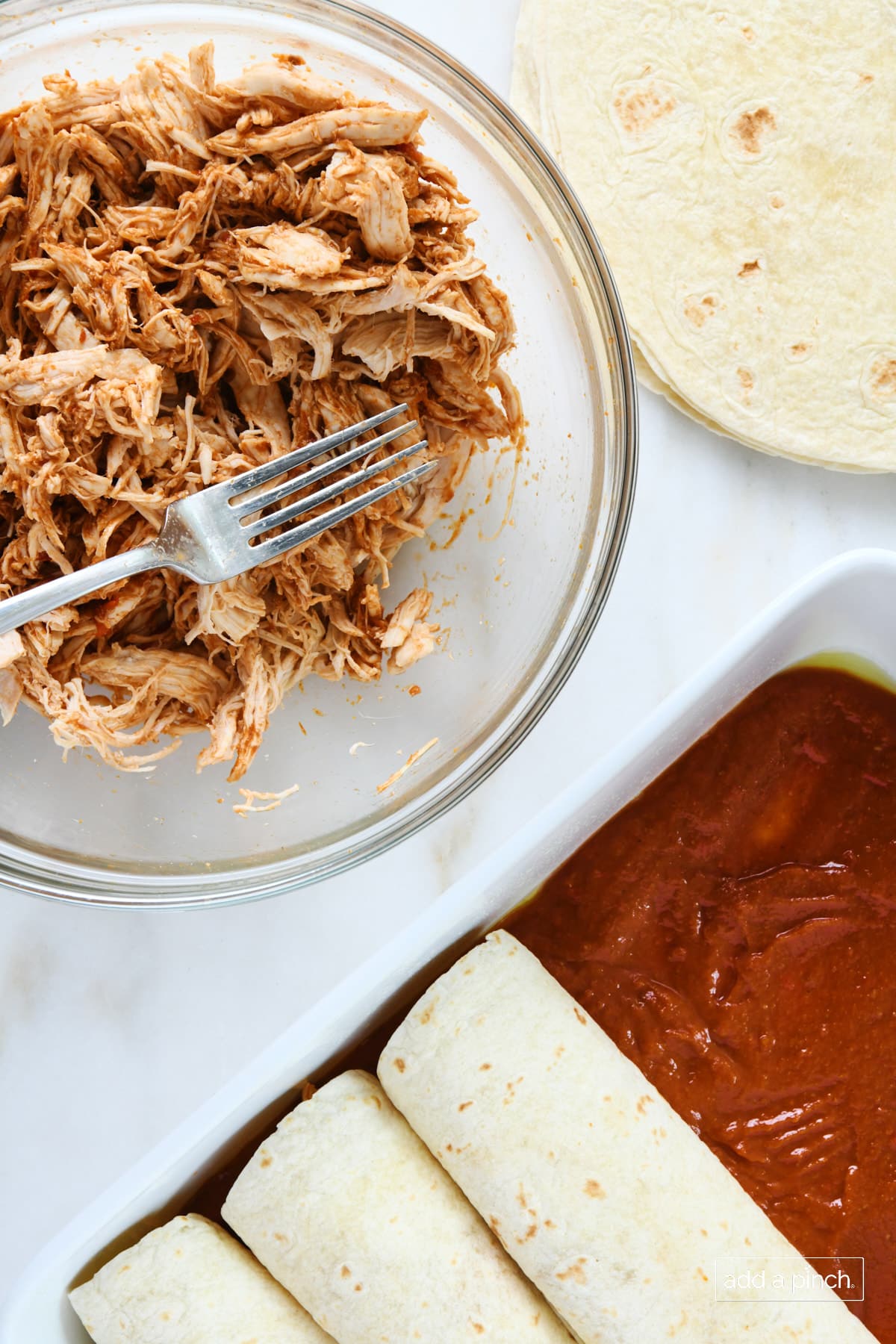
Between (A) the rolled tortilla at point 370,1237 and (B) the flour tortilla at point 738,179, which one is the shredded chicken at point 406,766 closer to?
(A) the rolled tortilla at point 370,1237

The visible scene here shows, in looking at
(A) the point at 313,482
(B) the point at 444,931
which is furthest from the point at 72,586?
(B) the point at 444,931

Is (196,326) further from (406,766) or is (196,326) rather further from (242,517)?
(406,766)

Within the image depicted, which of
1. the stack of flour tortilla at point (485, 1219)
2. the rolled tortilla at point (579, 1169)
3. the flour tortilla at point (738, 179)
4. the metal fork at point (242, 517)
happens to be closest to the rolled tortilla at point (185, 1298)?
the stack of flour tortilla at point (485, 1219)

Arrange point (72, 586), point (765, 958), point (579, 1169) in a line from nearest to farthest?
point (72, 586) < point (579, 1169) < point (765, 958)

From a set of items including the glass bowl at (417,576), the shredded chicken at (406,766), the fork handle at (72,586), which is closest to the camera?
the fork handle at (72,586)

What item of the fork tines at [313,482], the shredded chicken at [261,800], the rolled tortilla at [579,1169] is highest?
the fork tines at [313,482]

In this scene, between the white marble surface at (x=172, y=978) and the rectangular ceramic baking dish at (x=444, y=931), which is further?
the white marble surface at (x=172, y=978)

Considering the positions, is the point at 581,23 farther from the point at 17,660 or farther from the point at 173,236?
the point at 17,660
